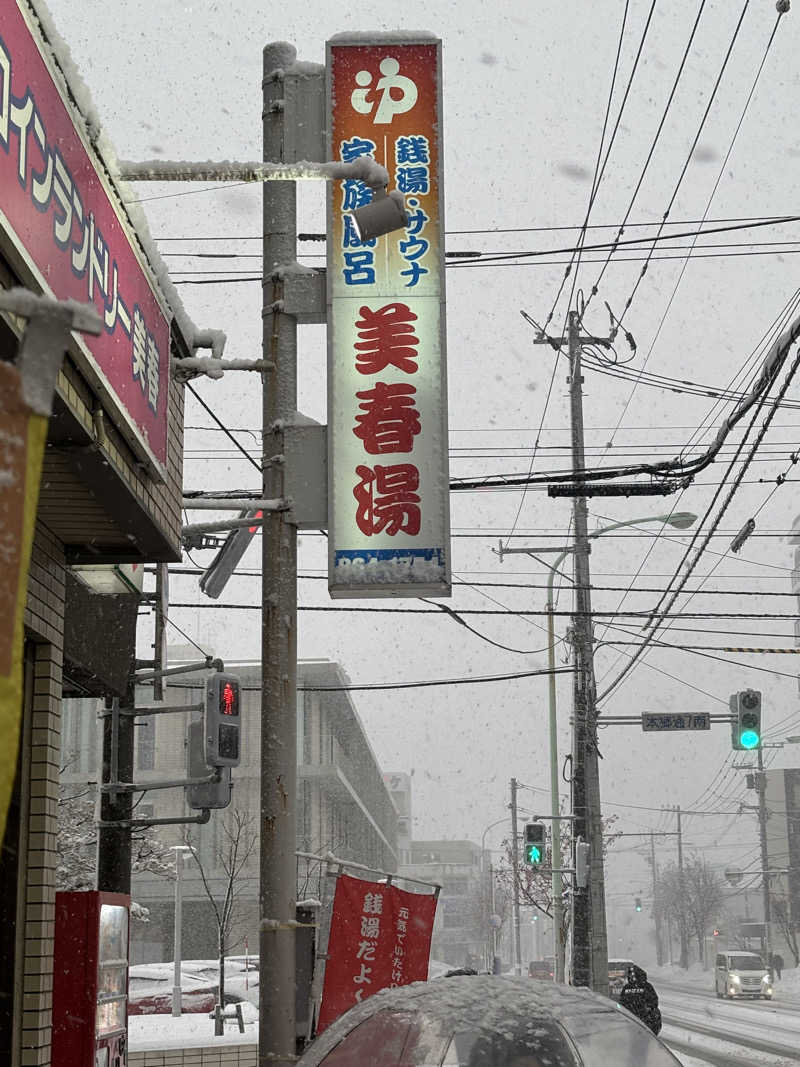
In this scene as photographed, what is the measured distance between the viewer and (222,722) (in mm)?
13773

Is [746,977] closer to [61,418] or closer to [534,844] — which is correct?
[534,844]

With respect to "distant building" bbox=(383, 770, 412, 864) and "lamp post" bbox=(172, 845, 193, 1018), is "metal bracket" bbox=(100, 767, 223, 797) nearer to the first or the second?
"lamp post" bbox=(172, 845, 193, 1018)

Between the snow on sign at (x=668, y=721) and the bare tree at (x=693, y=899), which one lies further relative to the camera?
the bare tree at (x=693, y=899)

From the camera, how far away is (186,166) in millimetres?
6656

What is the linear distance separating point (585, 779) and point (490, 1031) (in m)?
18.8

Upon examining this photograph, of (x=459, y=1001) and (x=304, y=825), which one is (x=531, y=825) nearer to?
(x=459, y=1001)

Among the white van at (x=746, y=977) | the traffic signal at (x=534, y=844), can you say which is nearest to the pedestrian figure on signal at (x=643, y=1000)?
the traffic signal at (x=534, y=844)

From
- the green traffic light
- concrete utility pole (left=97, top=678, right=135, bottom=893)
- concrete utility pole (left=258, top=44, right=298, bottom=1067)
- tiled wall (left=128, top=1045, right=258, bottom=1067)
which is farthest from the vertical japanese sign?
the green traffic light

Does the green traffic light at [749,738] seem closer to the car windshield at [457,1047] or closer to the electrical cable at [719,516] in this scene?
the electrical cable at [719,516]

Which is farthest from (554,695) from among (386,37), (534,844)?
(386,37)

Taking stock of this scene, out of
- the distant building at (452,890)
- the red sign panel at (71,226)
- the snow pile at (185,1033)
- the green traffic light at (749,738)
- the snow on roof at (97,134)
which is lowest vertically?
the distant building at (452,890)

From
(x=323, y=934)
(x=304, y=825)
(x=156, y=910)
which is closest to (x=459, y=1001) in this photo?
(x=323, y=934)

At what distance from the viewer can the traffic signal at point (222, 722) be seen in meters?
13.7

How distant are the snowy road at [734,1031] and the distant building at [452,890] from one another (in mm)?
84602
